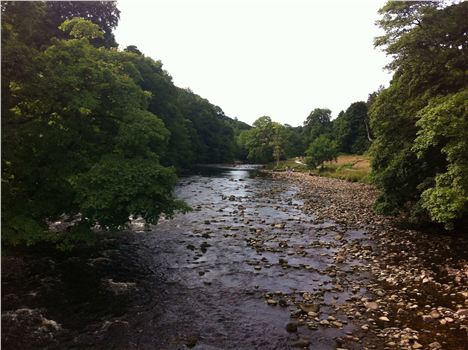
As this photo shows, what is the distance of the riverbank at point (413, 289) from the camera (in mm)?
10688

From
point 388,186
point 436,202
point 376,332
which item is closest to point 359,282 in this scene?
point 376,332

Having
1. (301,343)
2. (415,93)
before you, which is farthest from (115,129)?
(415,93)

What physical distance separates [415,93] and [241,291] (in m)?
17.9

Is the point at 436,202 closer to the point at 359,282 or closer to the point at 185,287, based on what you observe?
the point at 359,282

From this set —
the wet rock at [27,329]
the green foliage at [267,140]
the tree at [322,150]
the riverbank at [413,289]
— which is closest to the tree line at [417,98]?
the riverbank at [413,289]

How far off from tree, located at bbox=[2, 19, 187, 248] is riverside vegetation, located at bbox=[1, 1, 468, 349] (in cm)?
7

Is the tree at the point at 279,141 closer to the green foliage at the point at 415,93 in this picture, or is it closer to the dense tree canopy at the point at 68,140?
the green foliage at the point at 415,93

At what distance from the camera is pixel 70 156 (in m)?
15.6

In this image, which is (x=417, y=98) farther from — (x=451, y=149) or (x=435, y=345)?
(x=435, y=345)

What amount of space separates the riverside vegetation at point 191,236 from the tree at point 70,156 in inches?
2.9

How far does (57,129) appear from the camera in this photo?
14594 mm

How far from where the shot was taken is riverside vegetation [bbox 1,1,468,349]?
452 inches

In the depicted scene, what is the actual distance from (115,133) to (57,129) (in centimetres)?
351

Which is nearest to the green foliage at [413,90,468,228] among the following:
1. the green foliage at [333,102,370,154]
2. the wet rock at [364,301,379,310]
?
the wet rock at [364,301,379,310]
